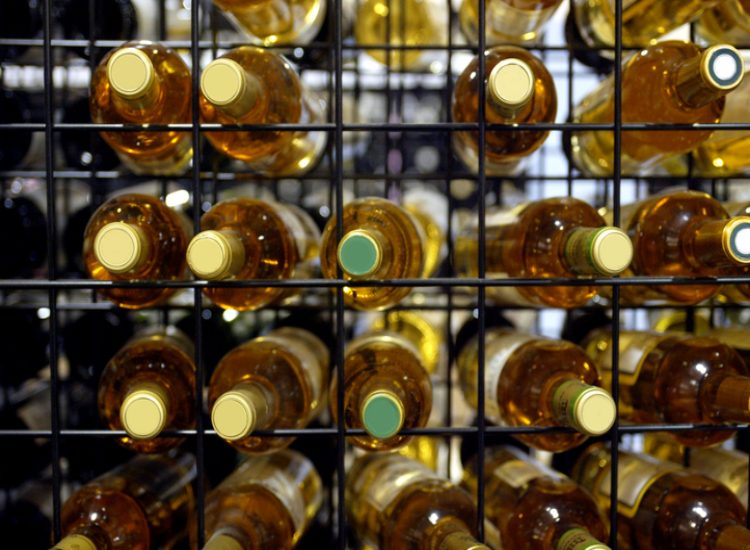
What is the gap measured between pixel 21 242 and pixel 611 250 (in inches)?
30.4

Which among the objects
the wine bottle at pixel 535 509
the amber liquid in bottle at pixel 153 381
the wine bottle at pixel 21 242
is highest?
the wine bottle at pixel 21 242

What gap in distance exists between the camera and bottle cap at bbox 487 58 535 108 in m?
0.52

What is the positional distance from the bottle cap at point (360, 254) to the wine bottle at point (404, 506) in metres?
0.25

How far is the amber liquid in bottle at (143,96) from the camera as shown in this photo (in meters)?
0.52

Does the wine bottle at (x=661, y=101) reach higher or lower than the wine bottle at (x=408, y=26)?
lower

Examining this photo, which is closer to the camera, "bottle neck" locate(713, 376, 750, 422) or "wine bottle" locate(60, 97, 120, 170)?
"bottle neck" locate(713, 376, 750, 422)

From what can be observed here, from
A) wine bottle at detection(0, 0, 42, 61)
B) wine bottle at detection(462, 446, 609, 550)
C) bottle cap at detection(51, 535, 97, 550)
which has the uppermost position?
wine bottle at detection(0, 0, 42, 61)

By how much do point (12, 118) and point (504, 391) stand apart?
75cm

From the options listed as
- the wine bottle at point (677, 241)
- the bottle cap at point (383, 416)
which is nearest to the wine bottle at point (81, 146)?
the bottle cap at point (383, 416)

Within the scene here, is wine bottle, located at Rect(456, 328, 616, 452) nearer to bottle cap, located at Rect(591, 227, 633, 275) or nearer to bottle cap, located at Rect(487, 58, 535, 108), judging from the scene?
bottle cap, located at Rect(591, 227, 633, 275)

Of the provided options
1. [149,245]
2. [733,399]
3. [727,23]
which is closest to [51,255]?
[149,245]

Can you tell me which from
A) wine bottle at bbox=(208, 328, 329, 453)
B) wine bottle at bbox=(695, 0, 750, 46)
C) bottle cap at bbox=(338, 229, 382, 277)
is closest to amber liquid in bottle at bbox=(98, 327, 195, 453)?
wine bottle at bbox=(208, 328, 329, 453)

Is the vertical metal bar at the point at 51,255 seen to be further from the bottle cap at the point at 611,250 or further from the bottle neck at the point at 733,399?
the bottle neck at the point at 733,399

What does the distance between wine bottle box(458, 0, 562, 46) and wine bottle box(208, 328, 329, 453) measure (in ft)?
1.36
